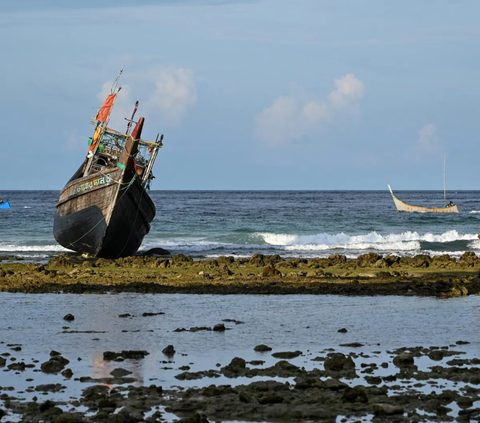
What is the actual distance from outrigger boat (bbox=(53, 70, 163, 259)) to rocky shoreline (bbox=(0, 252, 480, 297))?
11.2ft

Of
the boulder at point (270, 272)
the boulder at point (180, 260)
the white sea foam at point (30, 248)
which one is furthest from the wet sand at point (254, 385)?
the white sea foam at point (30, 248)

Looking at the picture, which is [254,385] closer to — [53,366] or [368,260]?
[53,366]

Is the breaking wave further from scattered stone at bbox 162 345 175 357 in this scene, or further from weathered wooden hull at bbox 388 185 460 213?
weathered wooden hull at bbox 388 185 460 213

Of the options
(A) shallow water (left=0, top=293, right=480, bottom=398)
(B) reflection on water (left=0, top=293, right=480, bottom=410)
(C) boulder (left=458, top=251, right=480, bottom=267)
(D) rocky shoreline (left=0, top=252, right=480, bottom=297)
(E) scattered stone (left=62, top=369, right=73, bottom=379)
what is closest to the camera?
(E) scattered stone (left=62, top=369, right=73, bottom=379)

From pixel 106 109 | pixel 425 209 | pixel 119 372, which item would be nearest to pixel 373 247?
pixel 106 109

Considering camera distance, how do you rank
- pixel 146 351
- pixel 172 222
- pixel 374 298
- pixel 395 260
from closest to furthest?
pixel 146 351
pixel 374 298
pixel 395 260
pixel 172 222

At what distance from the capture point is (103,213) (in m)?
35.7

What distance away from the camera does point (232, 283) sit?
984 inches

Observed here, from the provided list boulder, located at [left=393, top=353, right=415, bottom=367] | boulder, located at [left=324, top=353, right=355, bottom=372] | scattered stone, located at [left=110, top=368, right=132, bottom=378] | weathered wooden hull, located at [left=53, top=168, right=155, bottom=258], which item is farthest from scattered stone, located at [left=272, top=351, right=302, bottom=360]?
weathered wooden hull, located at [left=53, top=168, right=155, bottom=258]

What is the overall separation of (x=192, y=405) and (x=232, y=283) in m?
14.7

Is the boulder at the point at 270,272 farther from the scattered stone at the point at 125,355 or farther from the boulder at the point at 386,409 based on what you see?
the boulder at the point at 386,409

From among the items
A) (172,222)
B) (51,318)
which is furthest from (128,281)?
(172,222)

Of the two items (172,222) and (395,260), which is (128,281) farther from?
(172,222)

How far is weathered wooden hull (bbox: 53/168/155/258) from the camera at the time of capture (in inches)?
1394
